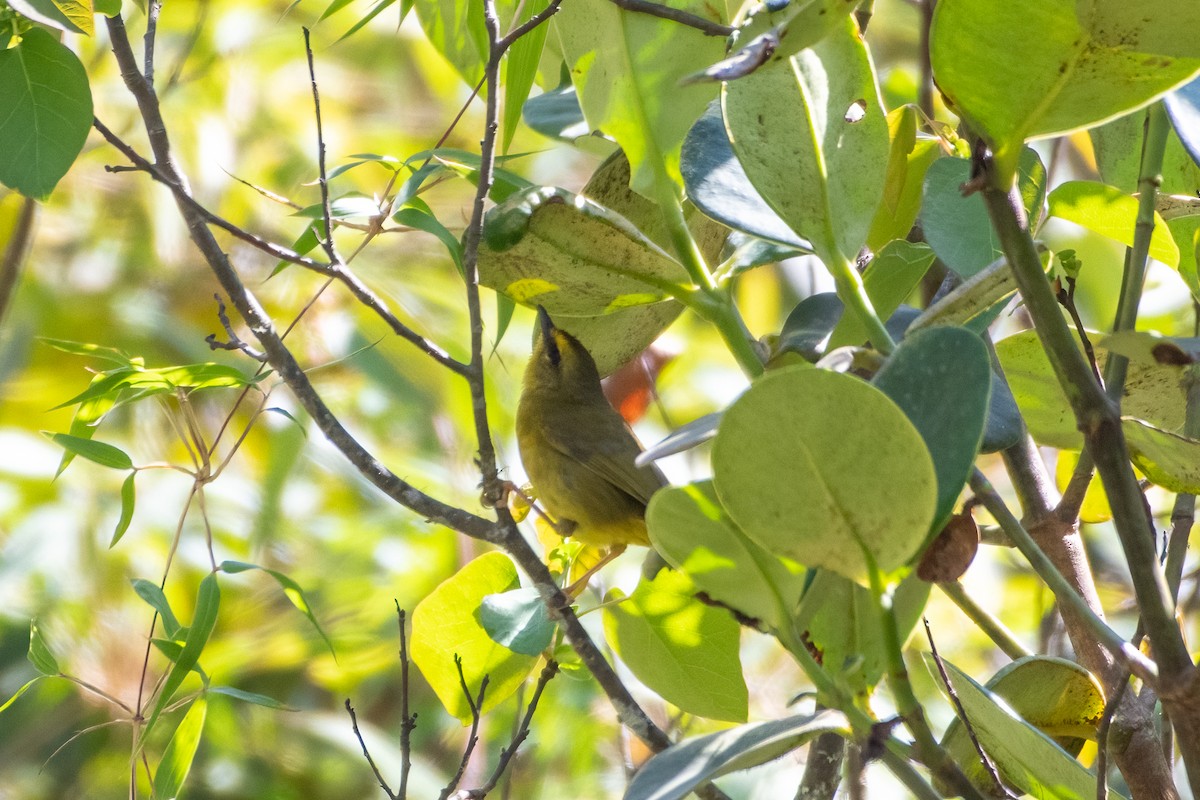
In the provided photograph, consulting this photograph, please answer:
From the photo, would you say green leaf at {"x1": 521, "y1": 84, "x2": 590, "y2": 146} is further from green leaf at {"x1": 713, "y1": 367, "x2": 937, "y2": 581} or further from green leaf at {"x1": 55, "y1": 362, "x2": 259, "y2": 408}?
green leaf at {"x1": 713, "y1": 367, "x2": 937, "y2": 581}

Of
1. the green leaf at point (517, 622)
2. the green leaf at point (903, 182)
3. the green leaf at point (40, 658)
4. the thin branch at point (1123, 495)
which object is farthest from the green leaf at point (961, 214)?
the green leaf at point (40, 658)

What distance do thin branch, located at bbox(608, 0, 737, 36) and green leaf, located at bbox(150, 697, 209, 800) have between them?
0.84 m

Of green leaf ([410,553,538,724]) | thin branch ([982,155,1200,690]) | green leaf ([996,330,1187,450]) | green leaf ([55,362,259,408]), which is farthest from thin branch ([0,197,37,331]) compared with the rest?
thin branch ([982,155,1200,690])

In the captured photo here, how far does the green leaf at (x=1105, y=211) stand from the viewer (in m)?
0.95

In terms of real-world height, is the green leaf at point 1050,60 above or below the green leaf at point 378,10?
below

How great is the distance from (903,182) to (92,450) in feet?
2.77

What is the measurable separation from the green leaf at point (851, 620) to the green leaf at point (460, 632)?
564mm

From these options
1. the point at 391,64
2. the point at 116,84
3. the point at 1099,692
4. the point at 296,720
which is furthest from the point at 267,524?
the point at 1099,692

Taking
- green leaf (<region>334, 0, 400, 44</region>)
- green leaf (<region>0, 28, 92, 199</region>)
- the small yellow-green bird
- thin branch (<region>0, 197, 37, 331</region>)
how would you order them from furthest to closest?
thin branch (<region>0, 197, 37, 331</region>) → the small yellow-green bird → green leaf (<region>334, 0, 400, 44</region>) → green leaf (<region>0, 28, 92, 199</region>)

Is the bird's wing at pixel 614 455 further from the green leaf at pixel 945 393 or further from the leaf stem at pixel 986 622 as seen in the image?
the green leaf at pixel 945 393

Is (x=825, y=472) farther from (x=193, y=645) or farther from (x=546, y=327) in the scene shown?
(x=546, y=327)

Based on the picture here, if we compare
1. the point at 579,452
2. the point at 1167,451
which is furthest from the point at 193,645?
the point at 579,452

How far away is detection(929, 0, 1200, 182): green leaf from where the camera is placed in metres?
0.64

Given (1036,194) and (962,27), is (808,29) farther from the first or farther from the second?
(1036,194)
